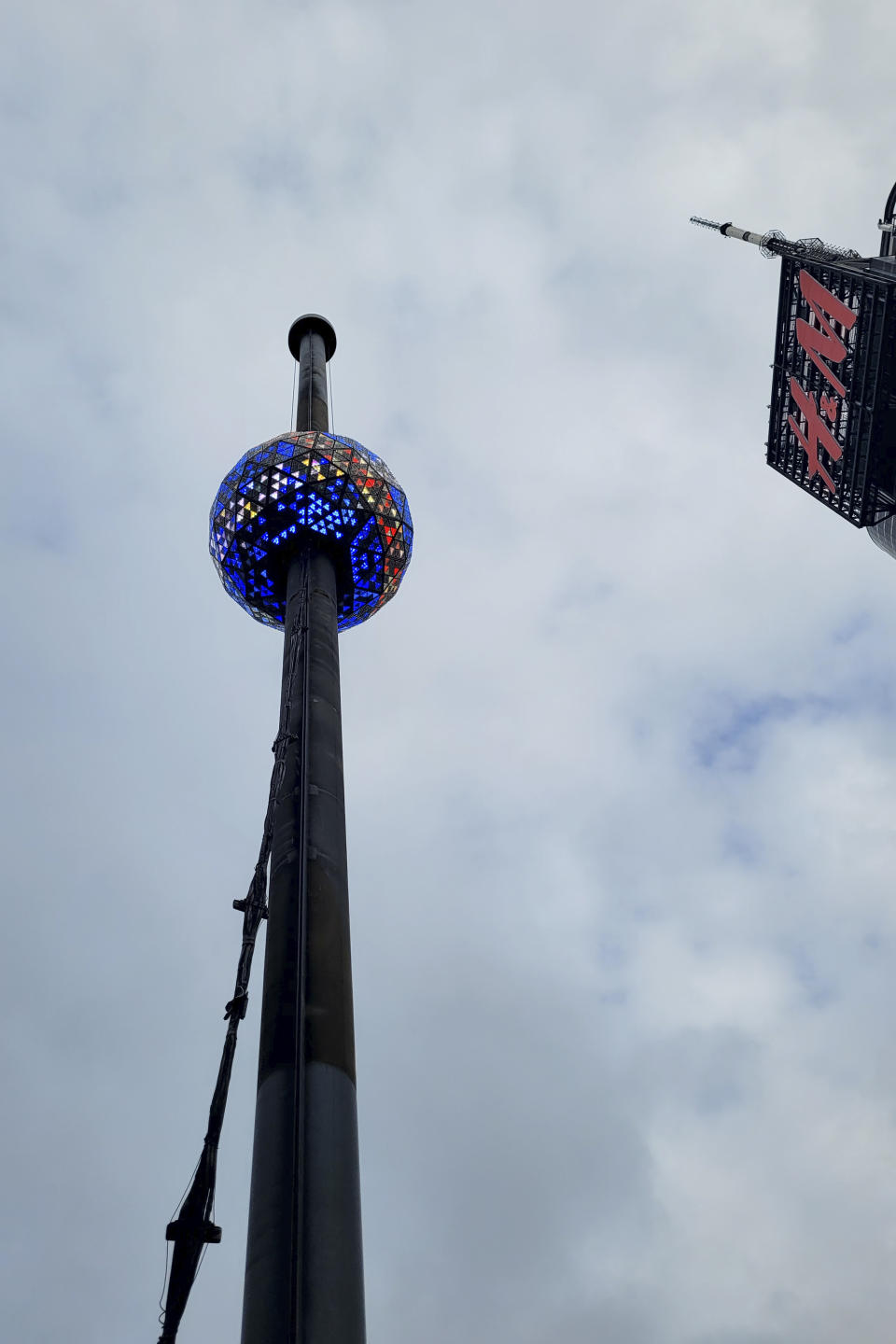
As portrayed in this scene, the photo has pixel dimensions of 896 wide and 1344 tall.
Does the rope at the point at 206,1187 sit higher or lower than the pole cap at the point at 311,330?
lower

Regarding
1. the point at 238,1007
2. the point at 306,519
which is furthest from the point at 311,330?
the point at 238,1007

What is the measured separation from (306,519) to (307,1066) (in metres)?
16.7

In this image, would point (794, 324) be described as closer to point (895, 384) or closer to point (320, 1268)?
point (895, 384)

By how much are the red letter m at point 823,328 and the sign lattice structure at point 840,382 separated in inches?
2.1

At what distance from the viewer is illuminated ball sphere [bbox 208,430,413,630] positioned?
2802 cm

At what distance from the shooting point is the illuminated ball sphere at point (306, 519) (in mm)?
28016

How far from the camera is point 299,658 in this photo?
74.1 feet

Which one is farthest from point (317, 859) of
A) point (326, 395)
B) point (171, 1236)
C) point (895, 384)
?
point (895, 384)

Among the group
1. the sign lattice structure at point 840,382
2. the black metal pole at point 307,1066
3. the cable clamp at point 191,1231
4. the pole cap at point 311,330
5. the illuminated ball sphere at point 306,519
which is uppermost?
the sign lattice structure at point 840,382

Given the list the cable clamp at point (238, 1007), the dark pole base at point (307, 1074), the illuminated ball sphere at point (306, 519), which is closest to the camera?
the dark pole base at point (307, 1074)

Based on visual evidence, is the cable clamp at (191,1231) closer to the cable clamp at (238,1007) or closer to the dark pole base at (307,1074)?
the dark pole base at (307,1074)

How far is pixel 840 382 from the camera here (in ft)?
184

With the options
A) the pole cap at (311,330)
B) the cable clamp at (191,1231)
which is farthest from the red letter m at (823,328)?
the cable clamp at (191,1231)

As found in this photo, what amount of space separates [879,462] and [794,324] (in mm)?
13135
